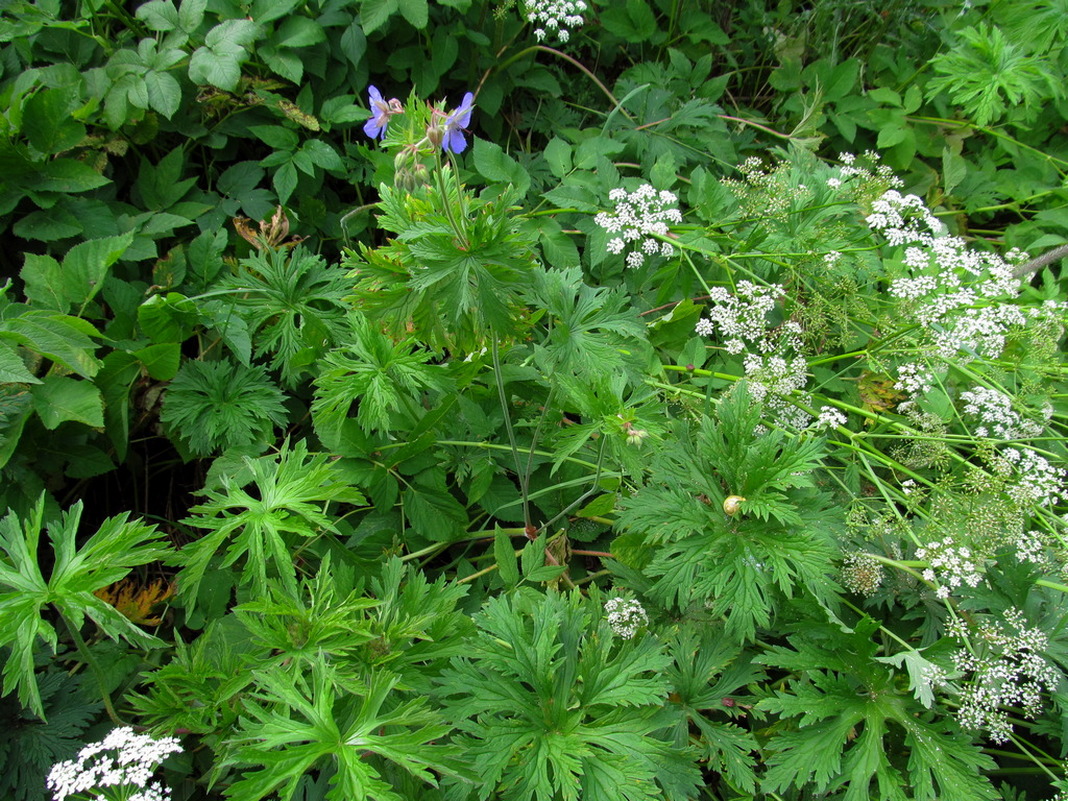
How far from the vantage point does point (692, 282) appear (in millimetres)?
2639

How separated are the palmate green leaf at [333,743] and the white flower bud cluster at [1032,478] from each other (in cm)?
156

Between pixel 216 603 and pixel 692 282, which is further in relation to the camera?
pixel 692 282

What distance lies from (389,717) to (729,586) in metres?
0.80

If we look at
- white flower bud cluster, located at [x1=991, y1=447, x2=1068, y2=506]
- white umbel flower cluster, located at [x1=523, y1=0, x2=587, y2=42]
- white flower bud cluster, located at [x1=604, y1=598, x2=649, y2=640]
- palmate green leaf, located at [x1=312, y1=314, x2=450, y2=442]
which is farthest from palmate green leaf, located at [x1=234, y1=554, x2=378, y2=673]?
white umbel flower cluster, located at [x1=523, y1=0, x2=587, y2=42]

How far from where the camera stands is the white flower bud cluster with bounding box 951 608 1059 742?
5.10 ft

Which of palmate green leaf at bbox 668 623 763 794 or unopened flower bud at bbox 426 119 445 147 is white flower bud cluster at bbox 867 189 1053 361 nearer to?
palmate green leaf at bbox 668 623 763 794

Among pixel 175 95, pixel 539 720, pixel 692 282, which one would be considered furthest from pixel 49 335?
pixel 692 282

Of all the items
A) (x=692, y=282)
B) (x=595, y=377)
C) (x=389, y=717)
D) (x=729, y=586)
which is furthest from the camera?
(x=692, y=282)

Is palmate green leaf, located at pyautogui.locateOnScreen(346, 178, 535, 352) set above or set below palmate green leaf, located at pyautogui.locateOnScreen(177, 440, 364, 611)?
above

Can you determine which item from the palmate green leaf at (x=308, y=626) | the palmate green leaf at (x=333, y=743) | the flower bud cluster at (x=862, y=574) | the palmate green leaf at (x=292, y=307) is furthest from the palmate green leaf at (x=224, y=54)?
the flower bud cluster at (x=862, y=574)

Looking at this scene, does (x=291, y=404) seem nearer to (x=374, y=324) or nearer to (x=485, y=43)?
(x=374, y=324)

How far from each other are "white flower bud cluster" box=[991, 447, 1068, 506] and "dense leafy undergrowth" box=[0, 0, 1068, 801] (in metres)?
0.02

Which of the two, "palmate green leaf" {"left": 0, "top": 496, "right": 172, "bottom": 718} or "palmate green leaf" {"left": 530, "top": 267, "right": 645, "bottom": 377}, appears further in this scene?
"palmate green leaf" {"left": 530, "top": 267, "right": 645, "bottom": 377}

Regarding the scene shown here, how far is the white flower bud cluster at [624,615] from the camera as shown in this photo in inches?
65.8
